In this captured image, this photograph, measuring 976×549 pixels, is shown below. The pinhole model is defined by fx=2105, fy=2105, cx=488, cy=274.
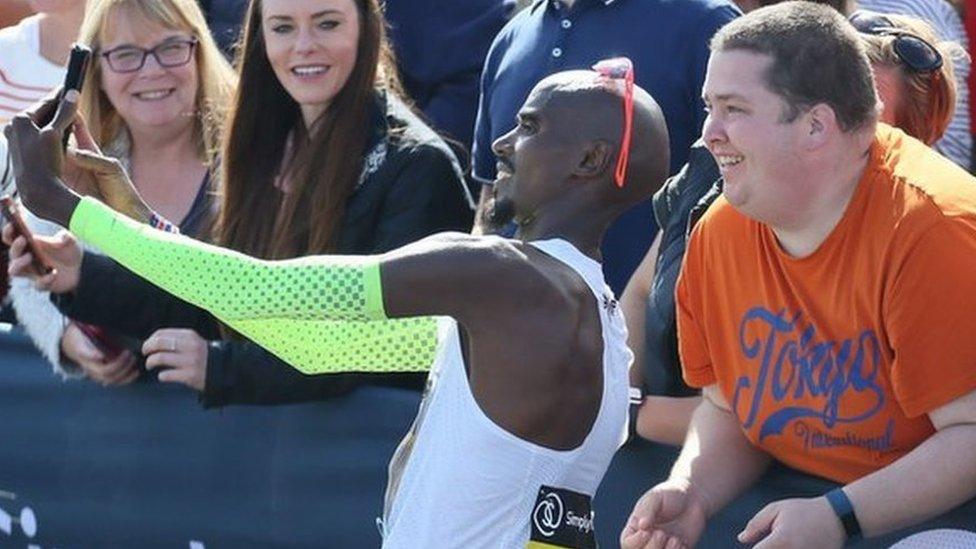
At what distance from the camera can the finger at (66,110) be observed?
13.4 feet

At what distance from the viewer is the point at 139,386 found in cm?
550

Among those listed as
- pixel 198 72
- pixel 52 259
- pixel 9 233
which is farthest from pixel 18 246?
pixel 198 72

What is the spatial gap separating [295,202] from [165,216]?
676 mm

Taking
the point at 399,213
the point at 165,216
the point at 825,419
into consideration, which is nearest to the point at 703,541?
the point at 825,419

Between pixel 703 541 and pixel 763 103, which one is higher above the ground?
pixel 763 103

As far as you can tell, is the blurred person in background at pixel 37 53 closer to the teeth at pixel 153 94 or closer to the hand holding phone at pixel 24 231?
the teeth at pixel 153 94

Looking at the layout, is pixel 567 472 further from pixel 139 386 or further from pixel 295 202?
pixel 139 386

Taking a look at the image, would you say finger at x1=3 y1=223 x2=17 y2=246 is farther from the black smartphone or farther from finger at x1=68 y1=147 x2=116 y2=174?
the black smartphone

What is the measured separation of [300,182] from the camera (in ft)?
17.0

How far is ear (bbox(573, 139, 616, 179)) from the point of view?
3814 mm

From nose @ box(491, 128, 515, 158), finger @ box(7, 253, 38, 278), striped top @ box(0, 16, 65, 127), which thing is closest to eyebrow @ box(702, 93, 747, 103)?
nose @ box(491, 128, 515, 158)

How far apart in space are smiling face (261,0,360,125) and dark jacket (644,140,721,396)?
43.3 inches

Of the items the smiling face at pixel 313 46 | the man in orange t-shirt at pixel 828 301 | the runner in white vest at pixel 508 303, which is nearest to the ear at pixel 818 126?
the man in orange t-shirt at pixel 828 301

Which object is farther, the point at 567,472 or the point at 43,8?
the point at 43,8
